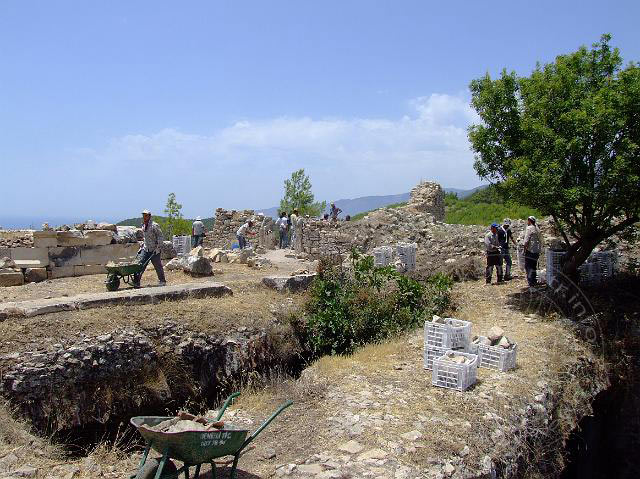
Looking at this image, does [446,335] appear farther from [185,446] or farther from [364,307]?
[185,446]

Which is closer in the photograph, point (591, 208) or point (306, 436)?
point (306, 436)

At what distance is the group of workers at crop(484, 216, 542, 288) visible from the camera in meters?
11.4

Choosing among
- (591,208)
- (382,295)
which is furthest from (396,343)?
(591,208)

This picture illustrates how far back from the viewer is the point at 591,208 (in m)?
9.67

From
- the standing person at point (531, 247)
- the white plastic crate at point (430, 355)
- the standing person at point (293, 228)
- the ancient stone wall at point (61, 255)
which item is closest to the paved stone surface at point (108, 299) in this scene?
the ancient stone wall at point (61, 255)

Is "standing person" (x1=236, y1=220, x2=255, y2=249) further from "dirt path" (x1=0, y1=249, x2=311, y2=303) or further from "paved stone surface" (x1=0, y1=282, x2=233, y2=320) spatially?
"paved stone surface" (x1=0, y1=282, x2=233, y2=320)

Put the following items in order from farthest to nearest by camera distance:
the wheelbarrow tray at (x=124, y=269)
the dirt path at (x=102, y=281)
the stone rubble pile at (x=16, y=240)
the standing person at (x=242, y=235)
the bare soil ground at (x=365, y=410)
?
1. the standing person at (x=242, y=235)
2. the stone rubble pile at (x=16, y=240)
3. the dirt path at (x=102, y=281)
4. the wheelbarrow tray at (x=124, y=269)
5. the bare soil ground at (x=365, y=410)

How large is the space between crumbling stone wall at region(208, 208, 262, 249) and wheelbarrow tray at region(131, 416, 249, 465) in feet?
54.3

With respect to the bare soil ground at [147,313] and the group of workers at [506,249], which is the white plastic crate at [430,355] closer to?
→ the bare soil ground at [147,313]

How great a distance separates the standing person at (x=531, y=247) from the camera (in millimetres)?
11375

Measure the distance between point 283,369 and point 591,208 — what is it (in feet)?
20.2

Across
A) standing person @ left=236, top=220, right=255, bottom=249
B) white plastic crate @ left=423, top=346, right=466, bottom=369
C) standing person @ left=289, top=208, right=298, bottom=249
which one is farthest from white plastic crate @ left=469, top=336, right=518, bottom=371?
standing person @ left=289, top=208, right=298, bottom=249

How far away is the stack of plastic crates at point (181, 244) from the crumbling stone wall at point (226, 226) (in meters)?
4.99

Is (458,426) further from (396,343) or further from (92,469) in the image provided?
(92,469)
